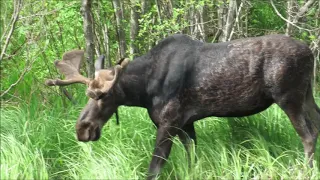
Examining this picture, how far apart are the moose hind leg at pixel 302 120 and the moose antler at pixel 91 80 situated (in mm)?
1580

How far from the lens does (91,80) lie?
5344mm

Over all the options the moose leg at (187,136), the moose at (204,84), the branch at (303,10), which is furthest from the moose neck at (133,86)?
the branch at (303,10)

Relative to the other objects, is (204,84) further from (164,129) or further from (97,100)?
(97,100)

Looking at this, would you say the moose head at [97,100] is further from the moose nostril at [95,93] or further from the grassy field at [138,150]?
the grassy field at [138,150]

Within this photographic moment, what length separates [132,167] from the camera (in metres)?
5.59

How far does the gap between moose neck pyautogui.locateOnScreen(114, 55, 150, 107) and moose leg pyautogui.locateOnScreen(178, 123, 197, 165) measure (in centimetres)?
53

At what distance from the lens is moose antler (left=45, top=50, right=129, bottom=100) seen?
5.16 meters

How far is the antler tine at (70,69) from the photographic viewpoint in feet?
18.0

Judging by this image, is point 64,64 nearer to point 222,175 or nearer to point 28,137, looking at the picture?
point 28,137

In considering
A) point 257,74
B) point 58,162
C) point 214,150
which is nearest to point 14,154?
point 58,162

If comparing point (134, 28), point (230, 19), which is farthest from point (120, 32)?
point (230, 19)

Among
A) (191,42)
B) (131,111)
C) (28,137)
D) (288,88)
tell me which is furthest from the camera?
(131,111)

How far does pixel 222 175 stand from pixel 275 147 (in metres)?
0.91

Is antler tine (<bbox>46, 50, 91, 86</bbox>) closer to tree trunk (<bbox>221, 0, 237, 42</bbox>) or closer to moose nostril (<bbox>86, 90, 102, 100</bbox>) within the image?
moose nostril (<bbox>86, 90, 102, 100</bbox>)
